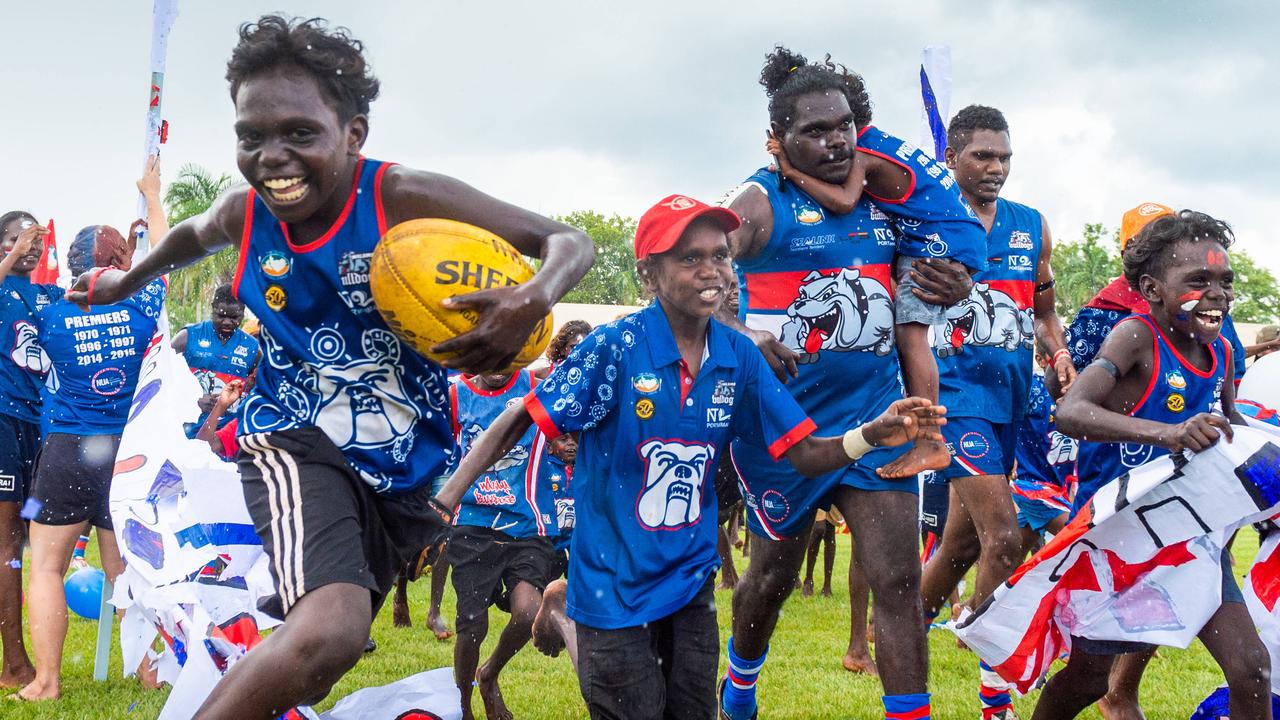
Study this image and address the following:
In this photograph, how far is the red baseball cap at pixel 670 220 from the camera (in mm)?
4105

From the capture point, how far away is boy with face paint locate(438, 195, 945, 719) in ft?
12.5

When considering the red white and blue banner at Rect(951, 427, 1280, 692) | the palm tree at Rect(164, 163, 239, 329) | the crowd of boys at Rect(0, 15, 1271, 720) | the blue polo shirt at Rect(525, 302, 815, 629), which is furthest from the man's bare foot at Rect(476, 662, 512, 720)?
the palm tree at Rect(164, 163, 239, 329)

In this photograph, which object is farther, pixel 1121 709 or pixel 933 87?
pixel 933 87

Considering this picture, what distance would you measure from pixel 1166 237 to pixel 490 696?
3993 mm

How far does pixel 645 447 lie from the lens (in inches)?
156

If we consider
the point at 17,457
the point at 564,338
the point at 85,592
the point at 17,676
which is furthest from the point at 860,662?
the point at 17,457

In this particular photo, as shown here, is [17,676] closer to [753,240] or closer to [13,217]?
[13,217]

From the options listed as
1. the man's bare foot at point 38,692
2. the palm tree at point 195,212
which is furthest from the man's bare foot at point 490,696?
the palm tree at point 195,212

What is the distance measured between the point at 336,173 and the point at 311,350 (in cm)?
54

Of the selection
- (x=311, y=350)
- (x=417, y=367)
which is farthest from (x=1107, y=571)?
(x=311, y=350)

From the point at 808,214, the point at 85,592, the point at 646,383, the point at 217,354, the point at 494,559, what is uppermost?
the point at 808,214

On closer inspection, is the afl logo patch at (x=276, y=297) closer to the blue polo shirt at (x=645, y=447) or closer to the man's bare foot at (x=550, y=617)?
the blue polo shirt at (x=645, y=447)

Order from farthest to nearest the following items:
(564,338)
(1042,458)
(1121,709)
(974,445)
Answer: (1042,458), (564,338), (974,445), (1121,709)

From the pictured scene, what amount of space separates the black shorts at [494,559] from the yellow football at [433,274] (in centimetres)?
322
